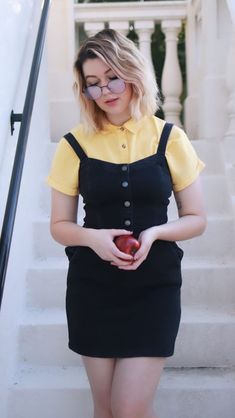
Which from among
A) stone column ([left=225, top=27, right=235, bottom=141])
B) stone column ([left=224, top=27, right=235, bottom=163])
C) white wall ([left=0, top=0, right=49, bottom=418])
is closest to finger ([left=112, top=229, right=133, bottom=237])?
white wall ([left=0, top=0, right=49, bottom=418])

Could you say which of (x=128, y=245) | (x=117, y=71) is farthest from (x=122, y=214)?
(x=117, y=71)

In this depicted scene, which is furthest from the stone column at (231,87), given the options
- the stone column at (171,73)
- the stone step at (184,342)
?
the stone step at (184,342)

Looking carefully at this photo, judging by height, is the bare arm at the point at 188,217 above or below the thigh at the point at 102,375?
above

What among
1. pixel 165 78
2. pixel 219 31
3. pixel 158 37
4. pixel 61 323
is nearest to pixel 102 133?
pixel 61 323

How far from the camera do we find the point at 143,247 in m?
1.50

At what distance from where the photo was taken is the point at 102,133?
169 cm

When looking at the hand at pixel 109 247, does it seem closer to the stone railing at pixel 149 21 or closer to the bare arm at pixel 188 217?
the bare arm at pixel 188 217

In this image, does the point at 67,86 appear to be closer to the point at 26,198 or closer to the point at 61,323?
the point at 26,198

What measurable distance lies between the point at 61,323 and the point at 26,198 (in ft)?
2.12

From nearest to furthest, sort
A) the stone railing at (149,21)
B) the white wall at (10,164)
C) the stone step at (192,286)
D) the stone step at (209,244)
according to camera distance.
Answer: the white wall at (10,164), the stone step at (192,286), the stone step at (209,244), the stone railing at (149,21)

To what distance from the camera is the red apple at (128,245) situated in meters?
1.48

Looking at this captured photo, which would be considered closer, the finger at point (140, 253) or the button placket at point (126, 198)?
the finger at point (140, 253)

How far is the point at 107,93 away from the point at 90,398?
3.99ft

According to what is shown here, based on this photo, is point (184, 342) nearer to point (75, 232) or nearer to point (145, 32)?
point (75, 232)
